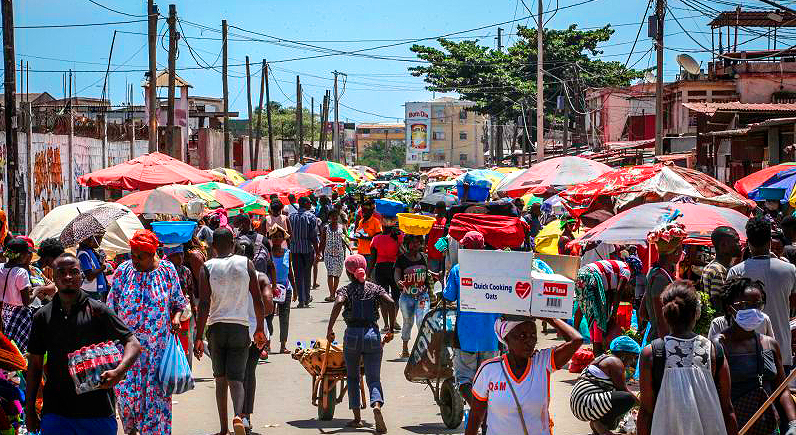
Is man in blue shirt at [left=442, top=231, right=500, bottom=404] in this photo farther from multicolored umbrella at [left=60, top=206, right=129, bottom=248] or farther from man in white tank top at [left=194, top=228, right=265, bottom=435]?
multicolored umbrella at [left=60, top=206, right=129, bottom=248]

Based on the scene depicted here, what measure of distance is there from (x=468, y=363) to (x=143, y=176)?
13004 mm

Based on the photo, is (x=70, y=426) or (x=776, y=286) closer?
(x=70, y=426)

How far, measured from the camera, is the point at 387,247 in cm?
1455

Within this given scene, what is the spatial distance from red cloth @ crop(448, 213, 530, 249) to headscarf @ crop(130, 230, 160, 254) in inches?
96.0

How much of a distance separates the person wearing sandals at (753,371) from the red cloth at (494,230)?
2693mm

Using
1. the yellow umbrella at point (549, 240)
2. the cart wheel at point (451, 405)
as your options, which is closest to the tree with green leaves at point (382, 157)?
the yellow umbrella at point (549, 240)

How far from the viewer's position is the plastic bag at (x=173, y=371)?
25.2ft

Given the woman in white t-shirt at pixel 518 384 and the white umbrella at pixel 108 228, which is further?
the white umbrella at pixel 108 228

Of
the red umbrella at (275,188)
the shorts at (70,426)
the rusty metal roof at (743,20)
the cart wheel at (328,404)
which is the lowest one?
the cart wheel at (328,404)

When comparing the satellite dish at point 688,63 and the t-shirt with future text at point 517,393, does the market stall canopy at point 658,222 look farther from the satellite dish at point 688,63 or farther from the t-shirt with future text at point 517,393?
the satellite dish at point 688,63

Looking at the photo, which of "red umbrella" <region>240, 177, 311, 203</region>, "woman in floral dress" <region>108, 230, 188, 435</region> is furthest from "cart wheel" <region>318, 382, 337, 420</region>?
"red umbrella" <region>240, 177, 311, 203</region>

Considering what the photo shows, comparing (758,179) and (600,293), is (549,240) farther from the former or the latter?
(600,293)

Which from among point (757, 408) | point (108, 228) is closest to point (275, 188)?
point (108, 228)

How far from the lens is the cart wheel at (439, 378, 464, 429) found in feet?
30.7
